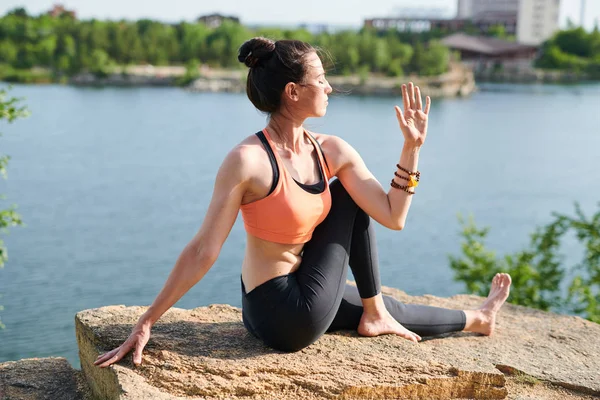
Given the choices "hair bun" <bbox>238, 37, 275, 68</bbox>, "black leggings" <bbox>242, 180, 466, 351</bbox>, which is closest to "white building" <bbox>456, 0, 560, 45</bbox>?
"black leggings" <bbox>242, 180, 466, 351</bbox>

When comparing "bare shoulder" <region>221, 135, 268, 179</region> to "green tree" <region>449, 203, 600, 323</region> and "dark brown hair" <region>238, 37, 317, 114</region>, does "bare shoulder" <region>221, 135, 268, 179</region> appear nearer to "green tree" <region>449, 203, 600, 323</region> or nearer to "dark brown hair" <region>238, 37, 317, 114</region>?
"dark brown hair" <region>238, 37, 317, 114</region>

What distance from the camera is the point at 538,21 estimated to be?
63.3 m

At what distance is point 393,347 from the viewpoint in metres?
2.15

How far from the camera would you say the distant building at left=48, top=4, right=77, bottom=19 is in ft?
186

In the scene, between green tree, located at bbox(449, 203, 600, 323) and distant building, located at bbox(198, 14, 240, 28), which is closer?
green tree, located at bbox(449, 203, 600, 323)

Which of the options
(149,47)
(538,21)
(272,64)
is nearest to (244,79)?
(149,47)

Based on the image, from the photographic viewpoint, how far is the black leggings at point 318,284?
6.57ft

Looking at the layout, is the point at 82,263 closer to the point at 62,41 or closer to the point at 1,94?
the point at 1,94

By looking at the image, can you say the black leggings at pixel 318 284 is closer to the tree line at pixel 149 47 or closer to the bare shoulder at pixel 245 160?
the bare shoulder at pixel 245 160

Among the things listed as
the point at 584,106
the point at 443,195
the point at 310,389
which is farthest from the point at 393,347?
the point at 584,106

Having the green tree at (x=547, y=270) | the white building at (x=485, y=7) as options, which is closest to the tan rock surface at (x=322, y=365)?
the green tree at (x=547, y=270)

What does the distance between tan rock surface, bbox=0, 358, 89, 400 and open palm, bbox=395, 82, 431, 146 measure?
123 centimetres

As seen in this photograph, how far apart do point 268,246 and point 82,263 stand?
17.9 ft

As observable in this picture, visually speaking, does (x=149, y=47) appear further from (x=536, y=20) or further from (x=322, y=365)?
(x=322, y=365)
